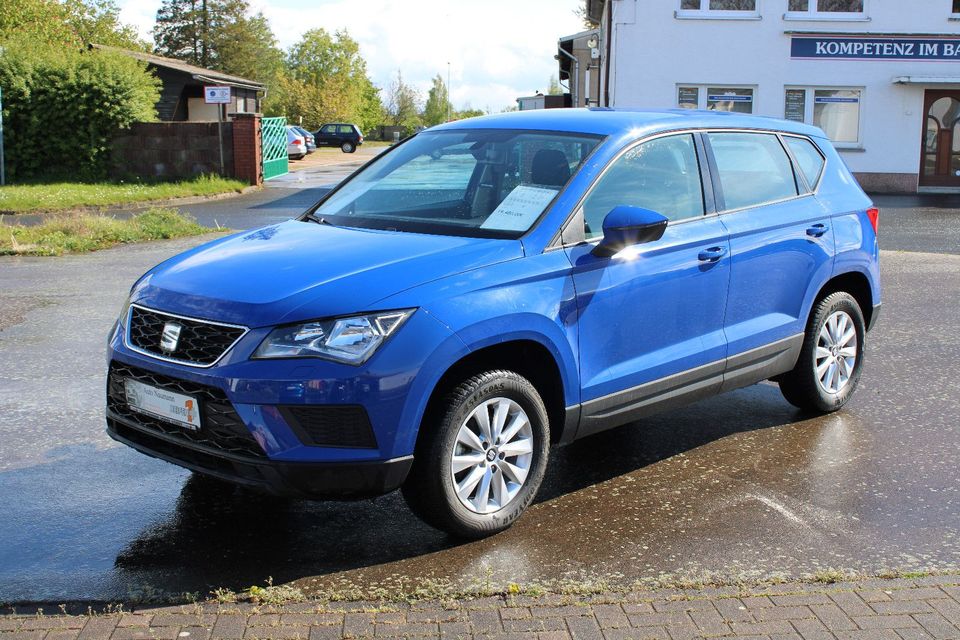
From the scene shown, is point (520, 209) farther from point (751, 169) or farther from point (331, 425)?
point (751, 169)

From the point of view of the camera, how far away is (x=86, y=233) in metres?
14.9

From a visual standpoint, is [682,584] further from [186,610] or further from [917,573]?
[186,610]

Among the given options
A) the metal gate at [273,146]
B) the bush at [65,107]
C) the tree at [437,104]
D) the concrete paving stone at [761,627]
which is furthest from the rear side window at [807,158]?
the tree at [437,104]

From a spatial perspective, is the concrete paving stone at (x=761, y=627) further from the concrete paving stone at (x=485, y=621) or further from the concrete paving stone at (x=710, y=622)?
the concrete paving stone at (x=485, y=621)

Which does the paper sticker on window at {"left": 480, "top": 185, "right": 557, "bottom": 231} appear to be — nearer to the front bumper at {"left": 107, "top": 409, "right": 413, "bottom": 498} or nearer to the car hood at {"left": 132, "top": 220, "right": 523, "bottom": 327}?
the car hood at {"left": 132, "top": 220, "right": 523, "bottom": 327}

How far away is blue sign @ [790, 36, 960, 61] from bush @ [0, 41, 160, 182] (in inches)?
663

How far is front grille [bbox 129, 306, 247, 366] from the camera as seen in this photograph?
409cm

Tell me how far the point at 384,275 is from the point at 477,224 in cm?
78

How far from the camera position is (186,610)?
3.81m

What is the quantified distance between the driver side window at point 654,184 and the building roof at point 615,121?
0.09 meters

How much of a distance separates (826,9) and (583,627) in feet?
81.6

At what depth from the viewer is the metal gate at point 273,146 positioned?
3059 cm

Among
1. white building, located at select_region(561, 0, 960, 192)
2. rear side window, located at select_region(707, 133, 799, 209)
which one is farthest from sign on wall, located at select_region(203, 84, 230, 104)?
rear side window, located at select_region(707, 133, 799, 209)

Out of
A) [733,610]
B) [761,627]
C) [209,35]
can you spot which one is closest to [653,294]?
[733,610]
